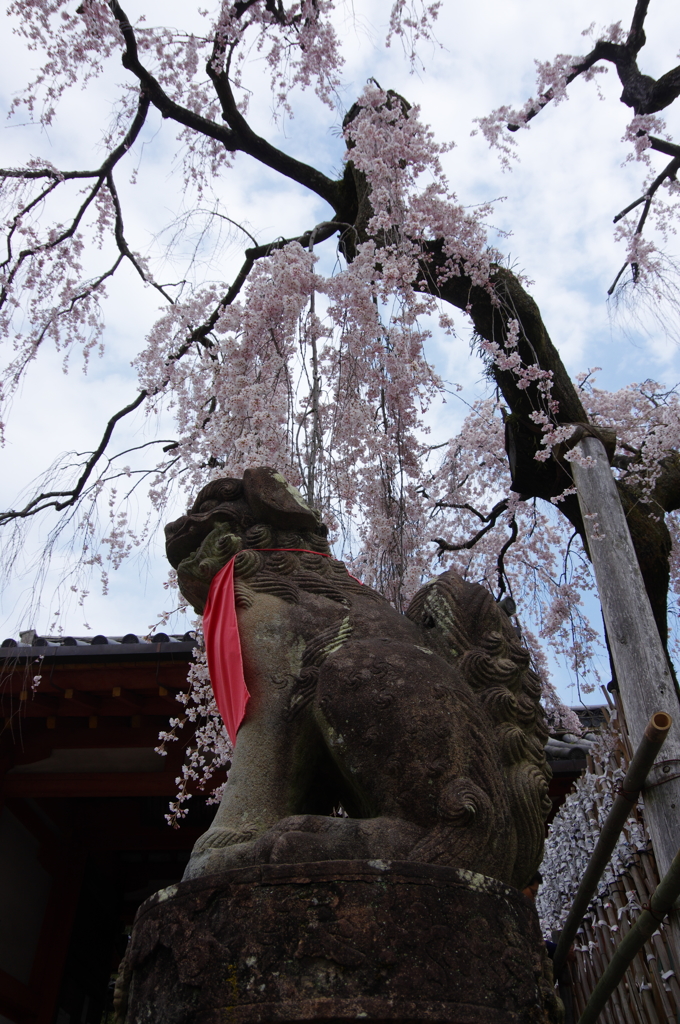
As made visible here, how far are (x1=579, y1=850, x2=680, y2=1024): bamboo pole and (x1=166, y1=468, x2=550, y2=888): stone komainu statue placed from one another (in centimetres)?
36

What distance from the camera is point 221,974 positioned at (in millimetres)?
1447

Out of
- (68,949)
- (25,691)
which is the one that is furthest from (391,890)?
(68,949)

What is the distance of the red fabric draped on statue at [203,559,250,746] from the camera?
6.72 feet

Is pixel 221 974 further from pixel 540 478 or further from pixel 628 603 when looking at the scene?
pixel 540 478

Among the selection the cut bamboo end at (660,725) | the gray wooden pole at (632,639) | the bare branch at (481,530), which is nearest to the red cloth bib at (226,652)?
the cut bamboo end at (660,725)

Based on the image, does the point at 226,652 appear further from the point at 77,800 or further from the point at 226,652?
the point at 77,800

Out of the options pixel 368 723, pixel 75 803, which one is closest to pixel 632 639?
pixel 368 723

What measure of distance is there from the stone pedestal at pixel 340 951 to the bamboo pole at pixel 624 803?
56cm

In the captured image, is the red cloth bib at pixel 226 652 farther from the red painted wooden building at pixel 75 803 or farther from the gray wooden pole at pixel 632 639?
the red painted wooden building at pixel 75 803

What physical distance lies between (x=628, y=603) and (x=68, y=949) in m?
5.11

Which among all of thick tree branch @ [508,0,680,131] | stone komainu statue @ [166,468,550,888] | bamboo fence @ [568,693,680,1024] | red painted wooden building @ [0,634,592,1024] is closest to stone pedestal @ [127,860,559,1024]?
stone komainu statue @ [166,468,550,888]

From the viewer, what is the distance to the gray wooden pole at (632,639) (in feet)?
10.2

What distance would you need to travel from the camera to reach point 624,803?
205 cm

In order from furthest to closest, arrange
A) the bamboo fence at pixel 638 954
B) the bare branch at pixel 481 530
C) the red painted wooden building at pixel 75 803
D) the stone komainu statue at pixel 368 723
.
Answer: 1. the bare branch at pixel 481 530
2. the red painted wooden building at pixel 75 803
3. the bamboo fence at pixel 638 954
4. the stone komainu statue at pixel 368 723
